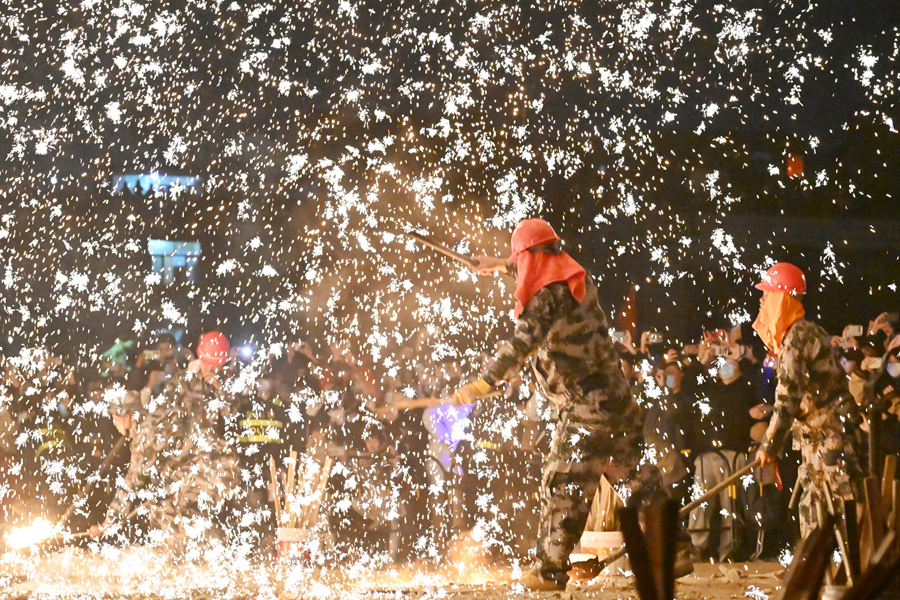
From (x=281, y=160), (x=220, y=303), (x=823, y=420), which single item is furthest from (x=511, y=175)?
(x=220, y=303)

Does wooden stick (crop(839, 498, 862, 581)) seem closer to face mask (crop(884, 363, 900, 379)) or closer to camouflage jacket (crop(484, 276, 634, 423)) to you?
camouflage jacket (crop(484, 276, 634, 423))

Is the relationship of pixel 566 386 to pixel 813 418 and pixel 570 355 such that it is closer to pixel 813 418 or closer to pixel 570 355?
pixel 570 355

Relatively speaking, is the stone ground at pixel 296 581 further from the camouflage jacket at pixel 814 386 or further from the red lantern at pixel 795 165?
the red lantern at pixel 795 165

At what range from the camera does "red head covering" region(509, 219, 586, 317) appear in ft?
14.9

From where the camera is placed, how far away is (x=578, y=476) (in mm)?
4359

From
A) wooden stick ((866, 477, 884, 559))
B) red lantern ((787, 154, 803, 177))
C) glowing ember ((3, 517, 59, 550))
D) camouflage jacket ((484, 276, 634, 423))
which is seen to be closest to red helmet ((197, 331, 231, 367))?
glowing ember ((3, 517, 59, 550))

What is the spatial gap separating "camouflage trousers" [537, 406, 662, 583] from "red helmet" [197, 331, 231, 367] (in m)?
3.96

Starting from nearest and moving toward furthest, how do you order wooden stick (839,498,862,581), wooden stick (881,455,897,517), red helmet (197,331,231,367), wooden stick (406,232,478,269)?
wooden stick (839,498,862,581) → wooden stick (881,455,897,517) → wooden stick (406,232,478,269) → red helmet (197,331,231,367)

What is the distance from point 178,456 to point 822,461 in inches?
186

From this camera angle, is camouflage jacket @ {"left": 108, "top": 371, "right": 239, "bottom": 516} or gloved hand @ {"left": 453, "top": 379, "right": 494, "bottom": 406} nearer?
gloved hand @ {"left": 453, "top": 379, "right": 494, "bottom": 406}

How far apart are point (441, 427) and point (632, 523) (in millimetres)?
6220

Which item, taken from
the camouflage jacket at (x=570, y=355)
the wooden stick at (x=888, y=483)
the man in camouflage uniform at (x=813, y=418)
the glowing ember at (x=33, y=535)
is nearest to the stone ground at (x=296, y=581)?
the glowing ember at (x=33, y=535)

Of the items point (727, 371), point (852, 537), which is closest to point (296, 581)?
point (727, 371)

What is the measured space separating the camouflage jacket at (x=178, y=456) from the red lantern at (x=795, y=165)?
13.5 m
